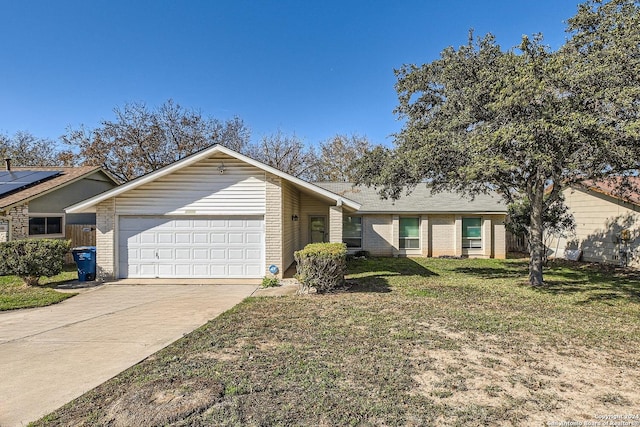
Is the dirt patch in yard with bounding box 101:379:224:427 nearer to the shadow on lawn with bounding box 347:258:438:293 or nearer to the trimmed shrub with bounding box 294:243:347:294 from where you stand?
the trimmed shrub with bounding box 294:243:347:294

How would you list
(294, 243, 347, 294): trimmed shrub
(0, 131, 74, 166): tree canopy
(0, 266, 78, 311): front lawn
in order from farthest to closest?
(0, 131, 74, 166): tree canopy
(294, 243, 347, 294): trimmed shrub
(0, 266, 78, 311): front lawn

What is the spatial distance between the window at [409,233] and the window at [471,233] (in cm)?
252

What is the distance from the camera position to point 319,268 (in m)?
9.16

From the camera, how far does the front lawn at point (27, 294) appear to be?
8.25 metres

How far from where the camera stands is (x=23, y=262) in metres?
9.77

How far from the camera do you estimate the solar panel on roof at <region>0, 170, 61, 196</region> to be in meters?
14.2

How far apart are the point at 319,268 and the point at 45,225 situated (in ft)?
41.4

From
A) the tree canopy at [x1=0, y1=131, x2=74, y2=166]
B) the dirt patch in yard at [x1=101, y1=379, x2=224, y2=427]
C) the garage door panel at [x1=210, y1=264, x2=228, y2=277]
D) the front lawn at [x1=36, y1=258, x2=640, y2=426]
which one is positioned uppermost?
the tree canopy at [x1=0, y1=131, x2=74, y2=166]

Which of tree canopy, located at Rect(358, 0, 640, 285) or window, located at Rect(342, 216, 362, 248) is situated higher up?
tree canopy, located at Rect(358, 0, 640, 285)

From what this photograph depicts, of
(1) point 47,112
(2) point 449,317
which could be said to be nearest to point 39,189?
(1) point 47,112

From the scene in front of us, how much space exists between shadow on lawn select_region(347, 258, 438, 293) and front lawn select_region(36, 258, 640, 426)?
179cm

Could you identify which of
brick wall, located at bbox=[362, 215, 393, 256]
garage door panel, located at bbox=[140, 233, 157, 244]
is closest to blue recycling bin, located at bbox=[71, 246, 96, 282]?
garage door panel, located at bbox=[140, 233, 157, 244]

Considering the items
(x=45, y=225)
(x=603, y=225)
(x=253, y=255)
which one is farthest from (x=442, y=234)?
(x=45, y=225)

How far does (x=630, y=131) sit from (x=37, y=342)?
10802mm
